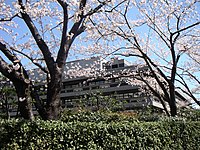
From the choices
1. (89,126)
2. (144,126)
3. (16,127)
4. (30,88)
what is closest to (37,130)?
(16,127)

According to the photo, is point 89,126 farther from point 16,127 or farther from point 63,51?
point 63,51

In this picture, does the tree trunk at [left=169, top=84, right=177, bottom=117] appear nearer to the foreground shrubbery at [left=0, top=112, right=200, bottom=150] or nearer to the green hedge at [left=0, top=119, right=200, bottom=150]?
the foreground shrubbery at [left=0, top=112, right=200, bottom=150]

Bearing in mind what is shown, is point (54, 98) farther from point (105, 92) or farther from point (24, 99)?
point (105, 92)

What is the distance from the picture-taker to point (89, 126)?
14.5 ft

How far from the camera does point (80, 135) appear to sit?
14.0 ft

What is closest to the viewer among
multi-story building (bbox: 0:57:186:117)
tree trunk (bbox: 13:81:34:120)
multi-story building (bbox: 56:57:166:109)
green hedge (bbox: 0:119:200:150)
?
green hedge (bbox: 0:119:200:150)

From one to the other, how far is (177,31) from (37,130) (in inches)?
273

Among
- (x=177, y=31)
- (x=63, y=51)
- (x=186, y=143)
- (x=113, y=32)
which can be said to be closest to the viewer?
(x=63, y=51)

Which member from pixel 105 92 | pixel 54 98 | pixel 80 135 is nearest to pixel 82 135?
pixel 80 135

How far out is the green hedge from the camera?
3.96 metres

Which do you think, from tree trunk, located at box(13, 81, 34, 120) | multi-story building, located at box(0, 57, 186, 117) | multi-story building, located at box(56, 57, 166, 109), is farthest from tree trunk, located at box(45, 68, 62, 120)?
multi-story building, located at box(56, 57, 166, 109)

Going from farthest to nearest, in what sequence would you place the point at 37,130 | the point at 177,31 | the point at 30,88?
the point at 177,31
the point at 30,88
the point at 37,130

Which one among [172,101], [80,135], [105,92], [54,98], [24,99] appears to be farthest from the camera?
[105,92]

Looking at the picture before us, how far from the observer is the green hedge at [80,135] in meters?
3.96
